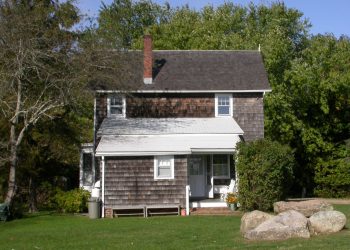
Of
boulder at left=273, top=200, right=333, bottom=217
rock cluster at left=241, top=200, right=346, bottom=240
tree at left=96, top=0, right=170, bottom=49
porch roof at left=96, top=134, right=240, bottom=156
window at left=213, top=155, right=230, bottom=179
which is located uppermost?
tree at left=96, top=0, right=170, bottom=49

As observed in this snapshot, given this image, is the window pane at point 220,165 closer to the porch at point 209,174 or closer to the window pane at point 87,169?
the porch at point 209,174

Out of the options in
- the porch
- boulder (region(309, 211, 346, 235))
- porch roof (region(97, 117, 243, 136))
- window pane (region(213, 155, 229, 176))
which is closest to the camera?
boulder (region(309, 211, 346, 235))

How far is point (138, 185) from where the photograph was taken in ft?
81.9

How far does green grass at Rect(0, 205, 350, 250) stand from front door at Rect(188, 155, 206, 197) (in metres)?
4.52

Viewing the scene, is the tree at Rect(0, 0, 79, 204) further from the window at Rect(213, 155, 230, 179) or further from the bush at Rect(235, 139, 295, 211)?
the bush at Rect(235, 139, 295, 211)

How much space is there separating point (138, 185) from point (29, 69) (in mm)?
6941

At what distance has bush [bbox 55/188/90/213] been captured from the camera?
26.4 meters

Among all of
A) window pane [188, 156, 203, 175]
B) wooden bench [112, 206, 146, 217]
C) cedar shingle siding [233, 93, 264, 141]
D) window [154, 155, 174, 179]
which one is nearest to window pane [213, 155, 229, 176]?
window pane [188, 156, 203, 175]

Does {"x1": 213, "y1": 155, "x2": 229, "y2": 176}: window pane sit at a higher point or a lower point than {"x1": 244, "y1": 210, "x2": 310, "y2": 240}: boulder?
higher

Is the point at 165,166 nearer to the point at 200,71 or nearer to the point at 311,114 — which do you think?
the point at 200,71

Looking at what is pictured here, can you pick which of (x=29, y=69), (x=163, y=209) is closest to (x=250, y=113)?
(x=163, y=209)

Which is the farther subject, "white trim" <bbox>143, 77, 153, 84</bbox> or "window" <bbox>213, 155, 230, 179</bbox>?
"white trim" <bbox>143, 77, 153, 84</bbox>

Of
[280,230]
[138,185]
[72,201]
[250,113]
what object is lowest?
[280,230]

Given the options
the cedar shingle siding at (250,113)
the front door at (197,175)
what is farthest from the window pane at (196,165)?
the cedar shingle siding at (250,113)
